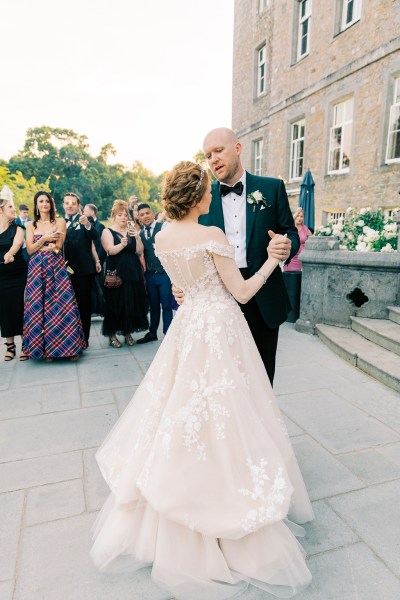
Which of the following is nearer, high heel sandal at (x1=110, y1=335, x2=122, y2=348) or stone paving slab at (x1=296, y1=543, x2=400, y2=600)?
stone paving slab at (x1=296, y1=543, x2=400, y2=600)

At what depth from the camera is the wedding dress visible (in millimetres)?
1892

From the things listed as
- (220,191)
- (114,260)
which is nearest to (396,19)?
(114,260)

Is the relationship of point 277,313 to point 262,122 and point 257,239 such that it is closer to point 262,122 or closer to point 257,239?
point 257,239

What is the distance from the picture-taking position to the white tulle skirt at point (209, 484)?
1888 millimetres

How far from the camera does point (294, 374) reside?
15.8 feet

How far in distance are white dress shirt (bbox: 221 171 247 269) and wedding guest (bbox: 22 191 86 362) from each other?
10.5 ft

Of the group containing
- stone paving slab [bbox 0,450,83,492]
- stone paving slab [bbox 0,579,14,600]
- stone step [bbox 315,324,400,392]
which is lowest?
stone paving slab [bbox 0,450,83,492]

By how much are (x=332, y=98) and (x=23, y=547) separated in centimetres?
1359

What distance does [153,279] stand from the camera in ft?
20.7

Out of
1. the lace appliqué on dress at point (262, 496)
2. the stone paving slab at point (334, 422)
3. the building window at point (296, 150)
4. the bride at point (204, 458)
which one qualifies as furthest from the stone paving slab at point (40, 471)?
the building window at point (296, 150)

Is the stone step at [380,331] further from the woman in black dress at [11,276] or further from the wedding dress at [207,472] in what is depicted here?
the woman in black dress at [11,276]

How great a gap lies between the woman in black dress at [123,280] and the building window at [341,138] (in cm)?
863

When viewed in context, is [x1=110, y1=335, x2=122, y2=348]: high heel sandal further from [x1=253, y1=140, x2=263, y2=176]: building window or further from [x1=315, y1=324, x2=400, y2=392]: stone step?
[x1=253, y1=140, x2=263, y2=176]: building window

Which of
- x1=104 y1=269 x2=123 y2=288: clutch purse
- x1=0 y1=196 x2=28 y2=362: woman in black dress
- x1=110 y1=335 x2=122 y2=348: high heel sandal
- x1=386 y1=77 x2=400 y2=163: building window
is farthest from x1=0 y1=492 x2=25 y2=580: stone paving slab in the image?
x1=386 y1=77 x2=400 y2=163: building window
